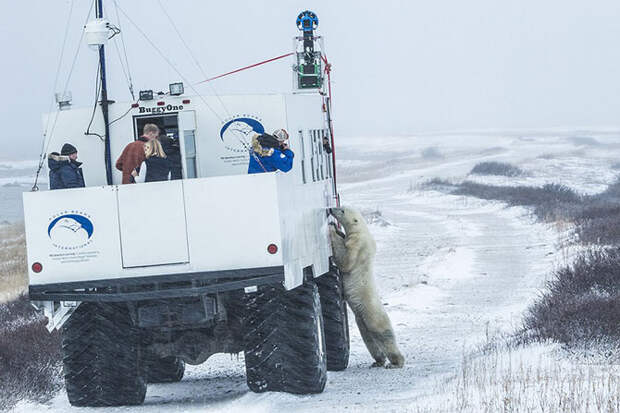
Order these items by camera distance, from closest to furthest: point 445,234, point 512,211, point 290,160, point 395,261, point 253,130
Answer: point 290,160
point 253,130
point 395,261
point 445,234
point 512,211

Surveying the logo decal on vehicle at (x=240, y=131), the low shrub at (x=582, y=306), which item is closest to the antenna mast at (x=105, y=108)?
the logo decal on vehicle at (x=240, y=131)

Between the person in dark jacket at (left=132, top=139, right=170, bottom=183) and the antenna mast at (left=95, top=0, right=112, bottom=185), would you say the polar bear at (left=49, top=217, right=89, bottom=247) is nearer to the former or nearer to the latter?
the person in dark jacket at (left=132, top=139, right=170, bottom=183)

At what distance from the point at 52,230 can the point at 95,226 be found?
1.30ft

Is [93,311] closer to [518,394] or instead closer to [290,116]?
[290,116]

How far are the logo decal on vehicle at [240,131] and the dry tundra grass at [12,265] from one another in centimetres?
1359

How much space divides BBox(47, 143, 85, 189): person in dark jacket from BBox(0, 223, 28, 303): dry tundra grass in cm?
1367

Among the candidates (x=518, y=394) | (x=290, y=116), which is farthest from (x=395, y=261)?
(x=518, y=394)

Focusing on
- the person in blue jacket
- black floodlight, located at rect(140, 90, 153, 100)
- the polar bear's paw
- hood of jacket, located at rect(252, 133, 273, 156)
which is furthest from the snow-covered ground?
black floodlight, located at rect(140, 90, 153, 100)

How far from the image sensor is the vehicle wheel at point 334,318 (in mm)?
12977

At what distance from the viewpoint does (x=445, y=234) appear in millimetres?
34625

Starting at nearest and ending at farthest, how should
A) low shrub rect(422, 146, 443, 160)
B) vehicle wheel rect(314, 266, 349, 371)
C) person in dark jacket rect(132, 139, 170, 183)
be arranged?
person in dark jacket rect(132, 139, 170, 183) < vehicle wheel rect(314, 266, 349, 371) < low shrub rect(422, 146, 443, 160)

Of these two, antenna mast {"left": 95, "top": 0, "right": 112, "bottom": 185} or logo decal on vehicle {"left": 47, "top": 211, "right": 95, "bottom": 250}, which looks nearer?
logo decal on vehicle {"left": 47, "top": 211, "right": 95, "bottom": 250}

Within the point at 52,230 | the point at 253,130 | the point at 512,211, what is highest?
the point at 253,130

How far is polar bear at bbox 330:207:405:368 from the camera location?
12625mm
